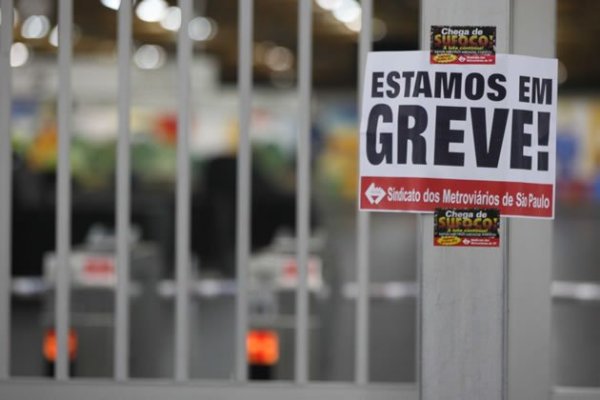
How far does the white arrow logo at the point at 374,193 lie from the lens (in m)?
3.14

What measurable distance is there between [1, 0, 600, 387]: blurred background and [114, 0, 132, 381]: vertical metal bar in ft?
10.1

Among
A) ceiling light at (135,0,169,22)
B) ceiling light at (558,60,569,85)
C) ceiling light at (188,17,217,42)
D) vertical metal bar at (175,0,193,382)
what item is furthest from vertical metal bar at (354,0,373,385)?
ceiling light at (558,60,569,85)

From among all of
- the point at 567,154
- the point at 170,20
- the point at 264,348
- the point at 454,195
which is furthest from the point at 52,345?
the point at 567,154

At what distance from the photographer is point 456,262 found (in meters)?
3.20

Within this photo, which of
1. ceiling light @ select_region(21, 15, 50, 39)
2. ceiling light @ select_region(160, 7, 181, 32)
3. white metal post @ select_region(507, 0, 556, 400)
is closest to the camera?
white metal post @ select_region(507, 0, 556, 400)

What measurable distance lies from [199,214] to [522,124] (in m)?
9.45

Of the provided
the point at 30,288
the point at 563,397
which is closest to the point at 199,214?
the point at 30,288

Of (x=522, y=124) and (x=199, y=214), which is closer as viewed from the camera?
(x=522, y=124)

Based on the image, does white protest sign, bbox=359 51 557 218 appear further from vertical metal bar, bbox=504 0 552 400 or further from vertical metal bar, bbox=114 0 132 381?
vertical metal bar, bbox=114 0 132 381

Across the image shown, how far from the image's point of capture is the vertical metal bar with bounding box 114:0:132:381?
11.6 feet

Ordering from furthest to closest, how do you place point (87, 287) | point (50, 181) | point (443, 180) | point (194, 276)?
point (50, 181)
point (194, 276)
point (87, 287)
point (443, 180)

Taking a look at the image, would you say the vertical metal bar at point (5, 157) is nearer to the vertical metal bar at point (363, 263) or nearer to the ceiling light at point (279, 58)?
the vertical metal bar at point (363, 263)

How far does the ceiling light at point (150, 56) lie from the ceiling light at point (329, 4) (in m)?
3.35

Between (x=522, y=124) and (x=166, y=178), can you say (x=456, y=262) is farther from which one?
(x=166, y=178)
